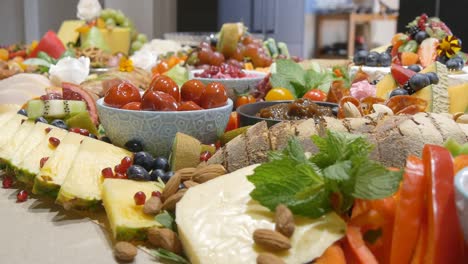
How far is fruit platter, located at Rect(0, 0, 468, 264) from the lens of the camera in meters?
0.76

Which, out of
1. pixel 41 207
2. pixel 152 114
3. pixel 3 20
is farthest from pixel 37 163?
pixel 3 20

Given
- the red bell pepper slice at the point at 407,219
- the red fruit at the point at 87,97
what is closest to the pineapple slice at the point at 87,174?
the red fruit at the point at 87,97

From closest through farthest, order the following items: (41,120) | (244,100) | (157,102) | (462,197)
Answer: (462,197)
(157,102)
(41,120)
(244,100)

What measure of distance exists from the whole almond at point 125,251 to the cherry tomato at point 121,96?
1.61ft

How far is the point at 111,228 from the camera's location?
0.94 meters

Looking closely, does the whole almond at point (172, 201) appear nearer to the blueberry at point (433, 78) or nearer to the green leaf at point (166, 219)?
the green leaf at point (166, 219)

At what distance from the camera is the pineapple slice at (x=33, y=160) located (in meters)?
1.14

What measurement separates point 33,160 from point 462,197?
86 centimetres

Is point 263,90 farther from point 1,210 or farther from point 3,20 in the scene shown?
point 3,20

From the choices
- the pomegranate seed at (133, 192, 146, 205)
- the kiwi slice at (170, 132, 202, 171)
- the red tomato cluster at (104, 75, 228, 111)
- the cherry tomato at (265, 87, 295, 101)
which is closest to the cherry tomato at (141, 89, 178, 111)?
the red tomato cluster at (104, 75, 228, 111)

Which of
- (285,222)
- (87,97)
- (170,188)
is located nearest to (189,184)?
(170,188)

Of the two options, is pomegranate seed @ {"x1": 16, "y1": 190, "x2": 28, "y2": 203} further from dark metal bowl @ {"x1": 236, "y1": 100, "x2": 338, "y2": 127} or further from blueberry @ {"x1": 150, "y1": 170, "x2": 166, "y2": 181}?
dark metal bowl @ {"x1": 236, "y1": 100, "x2": 338, "y2": 127}

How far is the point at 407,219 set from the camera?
2.45ft

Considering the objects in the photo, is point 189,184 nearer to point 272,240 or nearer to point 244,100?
point 272,240
